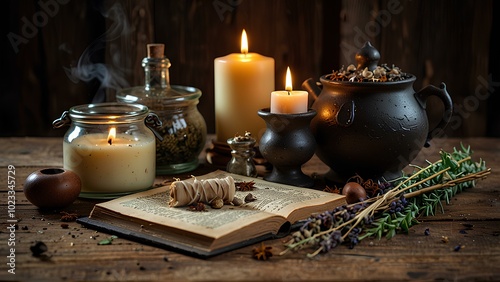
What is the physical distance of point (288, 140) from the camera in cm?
149

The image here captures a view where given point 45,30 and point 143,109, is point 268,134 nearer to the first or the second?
point 143,109

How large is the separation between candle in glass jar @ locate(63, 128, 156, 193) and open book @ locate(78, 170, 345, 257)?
0.06m

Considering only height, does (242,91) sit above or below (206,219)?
above

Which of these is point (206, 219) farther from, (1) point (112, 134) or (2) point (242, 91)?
(2) point (242, 91)

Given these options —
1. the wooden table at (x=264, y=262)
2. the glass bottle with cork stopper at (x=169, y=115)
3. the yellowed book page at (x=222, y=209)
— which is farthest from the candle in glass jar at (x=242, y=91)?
the wooden table at (x=264, y=262)

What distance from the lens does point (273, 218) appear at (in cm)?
122

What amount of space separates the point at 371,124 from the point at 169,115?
466mm

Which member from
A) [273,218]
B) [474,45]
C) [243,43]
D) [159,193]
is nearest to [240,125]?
[243,43]

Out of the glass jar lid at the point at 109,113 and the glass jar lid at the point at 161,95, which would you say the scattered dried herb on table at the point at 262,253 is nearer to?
the glass jar lid at the point at 109,113

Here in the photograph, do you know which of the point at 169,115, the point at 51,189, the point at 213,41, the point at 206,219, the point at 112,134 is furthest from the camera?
the point at 213,41

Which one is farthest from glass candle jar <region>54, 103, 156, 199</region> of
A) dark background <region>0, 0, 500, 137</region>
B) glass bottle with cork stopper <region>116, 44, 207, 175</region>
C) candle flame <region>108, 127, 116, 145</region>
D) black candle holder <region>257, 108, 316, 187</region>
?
dark background <region>0, 0, 500, 137</region>

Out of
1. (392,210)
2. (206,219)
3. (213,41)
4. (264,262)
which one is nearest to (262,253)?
(264,262)

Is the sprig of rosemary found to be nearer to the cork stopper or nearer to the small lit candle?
the small lit candle

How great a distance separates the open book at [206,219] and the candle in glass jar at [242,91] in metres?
0.36
